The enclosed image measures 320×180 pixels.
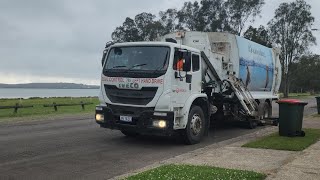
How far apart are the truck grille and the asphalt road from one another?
49.6 inches

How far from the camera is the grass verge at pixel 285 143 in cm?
1108

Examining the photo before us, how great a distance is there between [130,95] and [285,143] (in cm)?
450

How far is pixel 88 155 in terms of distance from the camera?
395 inches

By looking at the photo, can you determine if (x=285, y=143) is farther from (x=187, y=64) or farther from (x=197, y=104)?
(x=187, y=64)

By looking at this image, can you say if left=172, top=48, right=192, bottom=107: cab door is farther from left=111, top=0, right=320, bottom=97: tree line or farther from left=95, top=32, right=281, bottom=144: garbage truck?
left=111, top=0, right=320, bottom=97: tree line

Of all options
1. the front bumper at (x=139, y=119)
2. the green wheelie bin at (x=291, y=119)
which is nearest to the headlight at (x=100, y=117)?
the front bumper at (x=139, y=119)

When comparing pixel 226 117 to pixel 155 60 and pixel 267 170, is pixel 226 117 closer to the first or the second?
pixel 155 60

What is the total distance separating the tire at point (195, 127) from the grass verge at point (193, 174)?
365 centimetres

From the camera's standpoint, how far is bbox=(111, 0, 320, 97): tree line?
65.4 metres

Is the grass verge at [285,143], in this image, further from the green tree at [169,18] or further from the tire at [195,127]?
the green tree at [169,18]

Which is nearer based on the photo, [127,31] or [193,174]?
[193,174]

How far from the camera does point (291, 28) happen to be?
224 feet

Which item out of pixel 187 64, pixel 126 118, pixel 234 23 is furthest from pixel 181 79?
pixel 234 23

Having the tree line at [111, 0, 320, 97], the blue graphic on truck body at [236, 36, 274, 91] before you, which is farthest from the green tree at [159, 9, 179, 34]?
the blue graphic on truck body at [236, 36, 274, 91]
